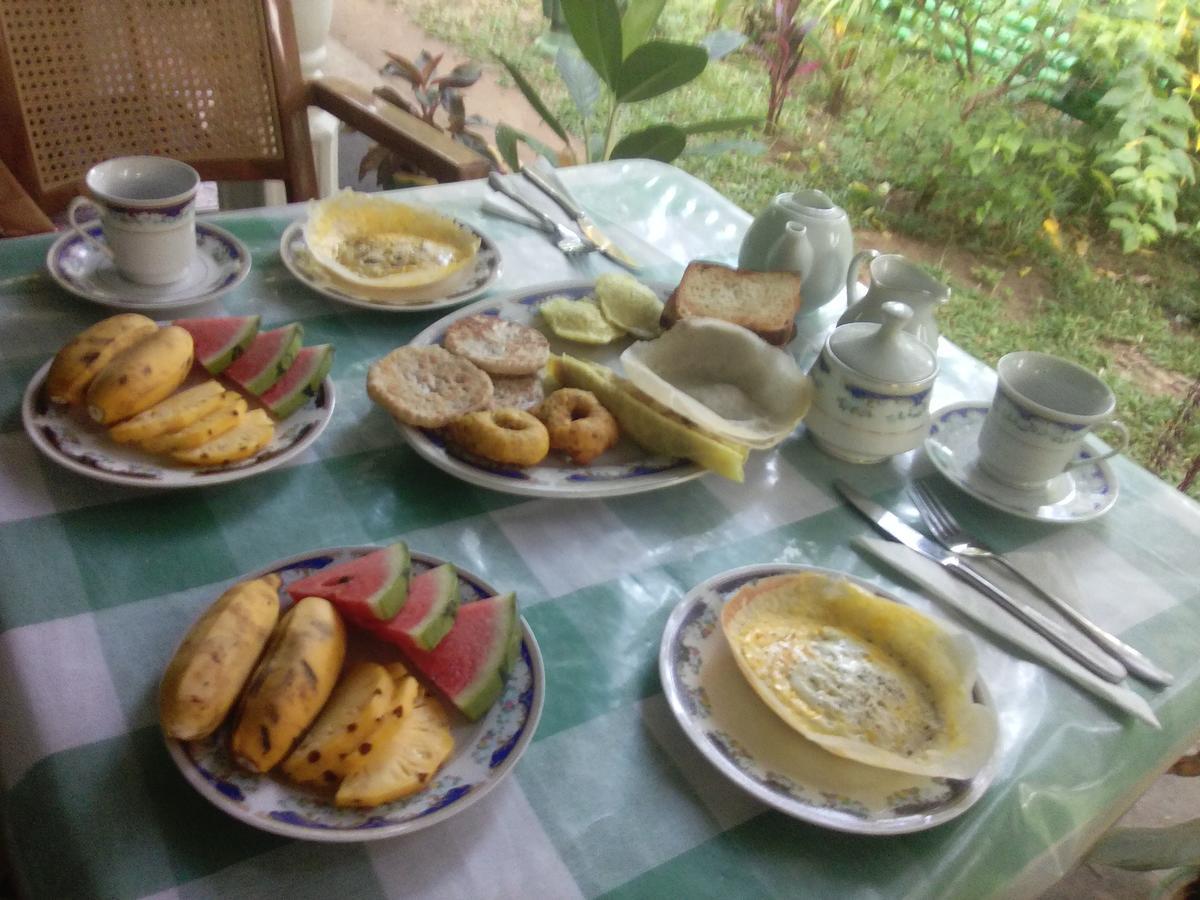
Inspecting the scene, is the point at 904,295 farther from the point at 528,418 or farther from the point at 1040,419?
the point at 528,418

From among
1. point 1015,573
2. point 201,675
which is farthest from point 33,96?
point 1015,573

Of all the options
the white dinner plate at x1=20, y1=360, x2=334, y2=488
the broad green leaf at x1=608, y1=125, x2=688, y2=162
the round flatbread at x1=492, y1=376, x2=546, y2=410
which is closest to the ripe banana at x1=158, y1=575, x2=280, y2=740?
the white dinner plate at x1=20, y1=360, x2=334, y2=488

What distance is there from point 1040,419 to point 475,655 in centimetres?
64

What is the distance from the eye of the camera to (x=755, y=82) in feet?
12.0

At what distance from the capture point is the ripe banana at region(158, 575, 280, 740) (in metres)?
→ 0.57

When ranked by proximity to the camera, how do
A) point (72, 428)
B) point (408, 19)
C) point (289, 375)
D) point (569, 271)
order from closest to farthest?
Result: point (72, 428), point (289, 375), point (569, 271), point (408, 19)

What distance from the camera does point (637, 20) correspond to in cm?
220

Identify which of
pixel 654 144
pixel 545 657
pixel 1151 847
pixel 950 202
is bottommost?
pixel 950 202

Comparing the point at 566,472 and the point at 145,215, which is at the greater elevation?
the point at 145,215

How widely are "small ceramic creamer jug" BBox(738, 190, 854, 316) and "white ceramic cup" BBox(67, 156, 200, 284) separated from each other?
2.32 feet

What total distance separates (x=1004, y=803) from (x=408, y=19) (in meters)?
4.55

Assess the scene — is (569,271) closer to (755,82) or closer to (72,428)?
(72,428)

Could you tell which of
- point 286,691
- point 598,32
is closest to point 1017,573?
point 286,691

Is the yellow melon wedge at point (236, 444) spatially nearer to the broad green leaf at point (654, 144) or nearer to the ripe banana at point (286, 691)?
the ripe banana at point (286, 691)
